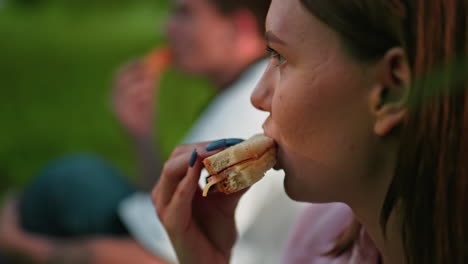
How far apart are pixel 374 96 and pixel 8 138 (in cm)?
625

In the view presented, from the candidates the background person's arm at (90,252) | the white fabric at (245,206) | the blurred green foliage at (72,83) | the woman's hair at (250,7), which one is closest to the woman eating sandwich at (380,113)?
the white fabric at (245,206)

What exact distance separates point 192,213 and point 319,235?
28 cm

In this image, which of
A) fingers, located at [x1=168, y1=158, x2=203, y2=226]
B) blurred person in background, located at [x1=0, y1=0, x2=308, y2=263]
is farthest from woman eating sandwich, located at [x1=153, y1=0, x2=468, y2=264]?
blurred person in background, located at [x1=0, y1=0, x2=308, y2=263]

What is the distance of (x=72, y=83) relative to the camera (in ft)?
28.3

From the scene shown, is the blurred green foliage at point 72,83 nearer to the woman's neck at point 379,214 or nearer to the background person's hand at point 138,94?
the background person's hand at point 138,94

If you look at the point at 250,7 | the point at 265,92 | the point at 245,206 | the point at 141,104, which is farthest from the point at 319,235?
the point at 141,104

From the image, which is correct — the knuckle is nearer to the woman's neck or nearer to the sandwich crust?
the sandwich crust

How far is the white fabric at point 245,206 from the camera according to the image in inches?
100

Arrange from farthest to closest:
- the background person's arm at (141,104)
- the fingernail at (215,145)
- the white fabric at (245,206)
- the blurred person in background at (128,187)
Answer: the background person's arm at (141,104) < the blurred person in background at (128,187) < the white fabric at (245,206) < the fingernail at (215,145)

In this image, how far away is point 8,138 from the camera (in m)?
7.08

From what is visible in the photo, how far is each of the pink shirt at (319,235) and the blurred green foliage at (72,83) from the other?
447cm

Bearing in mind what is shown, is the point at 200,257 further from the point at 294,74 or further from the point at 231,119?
the point at 231,119

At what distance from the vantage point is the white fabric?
255cm

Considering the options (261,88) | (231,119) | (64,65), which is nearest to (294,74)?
(261,88)
